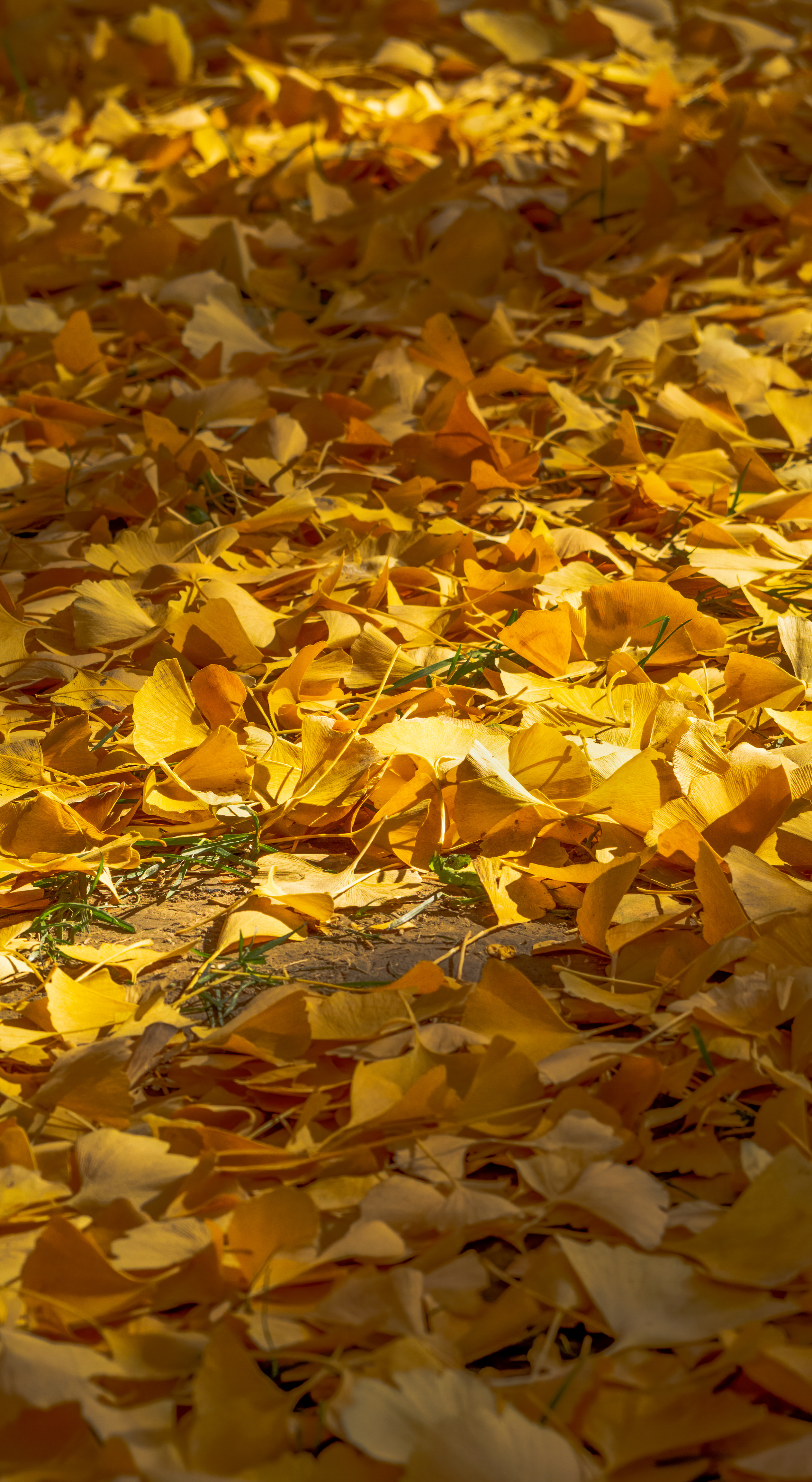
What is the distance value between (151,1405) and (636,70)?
90.4 inches

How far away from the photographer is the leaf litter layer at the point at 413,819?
49 cm

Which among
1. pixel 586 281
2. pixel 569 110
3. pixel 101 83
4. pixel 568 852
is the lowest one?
pixel 568 852

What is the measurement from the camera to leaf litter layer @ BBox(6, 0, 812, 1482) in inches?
19.3

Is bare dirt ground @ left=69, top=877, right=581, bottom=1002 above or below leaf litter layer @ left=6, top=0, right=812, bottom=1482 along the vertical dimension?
below

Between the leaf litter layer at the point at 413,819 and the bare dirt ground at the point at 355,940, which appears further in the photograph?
the bare dirt ground at the point at 355,940

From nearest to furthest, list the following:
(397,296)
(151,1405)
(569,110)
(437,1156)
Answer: (151,1405) < (437,1156) < (397,296) < (569,110)

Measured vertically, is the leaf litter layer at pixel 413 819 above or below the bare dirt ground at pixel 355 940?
above

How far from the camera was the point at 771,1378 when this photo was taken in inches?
18.7

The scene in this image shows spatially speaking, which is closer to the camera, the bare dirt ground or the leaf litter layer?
the leaf litter layer

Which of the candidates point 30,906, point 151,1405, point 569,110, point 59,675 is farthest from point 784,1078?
point 569,110

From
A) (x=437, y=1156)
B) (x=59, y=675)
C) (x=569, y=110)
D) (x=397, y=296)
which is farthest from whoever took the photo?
(x=569, y=110)

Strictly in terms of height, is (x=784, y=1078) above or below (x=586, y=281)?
below

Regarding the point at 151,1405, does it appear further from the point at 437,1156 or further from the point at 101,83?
the point at 101,83

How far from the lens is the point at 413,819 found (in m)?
0.80
